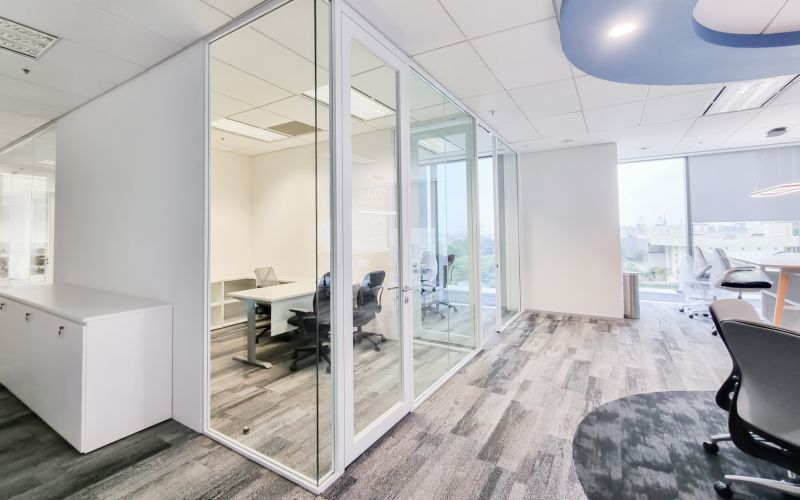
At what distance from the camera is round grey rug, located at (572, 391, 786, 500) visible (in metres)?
1.85

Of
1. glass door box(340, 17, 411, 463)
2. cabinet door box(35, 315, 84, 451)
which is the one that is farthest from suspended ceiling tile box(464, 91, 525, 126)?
cabinet door box(35, 315, 84, 451)

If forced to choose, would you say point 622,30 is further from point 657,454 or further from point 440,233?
point 657,454

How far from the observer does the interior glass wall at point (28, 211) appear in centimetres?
432

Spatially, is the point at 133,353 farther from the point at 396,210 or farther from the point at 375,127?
the point at 375,127

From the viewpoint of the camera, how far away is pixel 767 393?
154 cm

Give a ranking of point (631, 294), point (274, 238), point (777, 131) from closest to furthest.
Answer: point (777, 131), point (631, 294), point (274, 238)

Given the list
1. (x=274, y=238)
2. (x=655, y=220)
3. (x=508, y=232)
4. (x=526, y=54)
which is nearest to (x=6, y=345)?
(x=274, y=238)

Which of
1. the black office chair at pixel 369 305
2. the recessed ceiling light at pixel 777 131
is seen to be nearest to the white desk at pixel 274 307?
the black office chair at pixel 369 305

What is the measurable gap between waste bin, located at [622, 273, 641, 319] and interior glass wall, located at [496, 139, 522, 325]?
1.65 m

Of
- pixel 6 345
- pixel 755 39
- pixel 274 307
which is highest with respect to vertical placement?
pixel 755 39

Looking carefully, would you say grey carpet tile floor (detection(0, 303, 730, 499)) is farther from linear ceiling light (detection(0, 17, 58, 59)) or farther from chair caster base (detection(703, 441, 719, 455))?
linear ceiling light (detection(0, 17, 58, 59))

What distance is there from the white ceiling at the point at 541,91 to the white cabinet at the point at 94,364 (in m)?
2.64

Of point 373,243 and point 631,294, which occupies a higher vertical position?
point 373,243

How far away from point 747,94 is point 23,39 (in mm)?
6483
